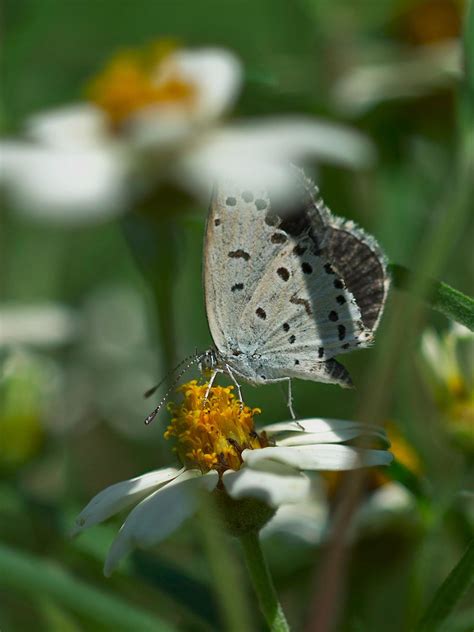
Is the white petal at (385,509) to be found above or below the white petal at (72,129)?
below

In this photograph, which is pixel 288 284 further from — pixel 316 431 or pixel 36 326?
pixel 36 326

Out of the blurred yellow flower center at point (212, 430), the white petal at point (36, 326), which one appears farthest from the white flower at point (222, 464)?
the white petal at point (36, 326)

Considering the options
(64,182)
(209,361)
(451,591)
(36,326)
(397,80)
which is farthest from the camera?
→ (397,80)

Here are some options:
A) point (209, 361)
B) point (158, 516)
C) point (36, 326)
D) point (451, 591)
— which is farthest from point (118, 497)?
point (36, 326)

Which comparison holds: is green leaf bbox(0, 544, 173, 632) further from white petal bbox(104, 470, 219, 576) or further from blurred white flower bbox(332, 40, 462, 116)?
blurred white flower bbox(332, 40, 462, 116)

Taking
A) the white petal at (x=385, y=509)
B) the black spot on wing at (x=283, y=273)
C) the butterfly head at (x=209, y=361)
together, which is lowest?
the white petal at (x=385, y=509)

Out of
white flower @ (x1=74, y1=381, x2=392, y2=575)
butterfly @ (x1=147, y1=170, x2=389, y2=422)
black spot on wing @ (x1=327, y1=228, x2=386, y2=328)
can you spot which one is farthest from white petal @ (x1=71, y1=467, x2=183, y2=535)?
black spot on wing @ (x1=327, y1=228, x2=386, y2=328)

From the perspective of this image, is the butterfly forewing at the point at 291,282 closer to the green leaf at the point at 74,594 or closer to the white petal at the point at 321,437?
the white petal at the point at 321,437
